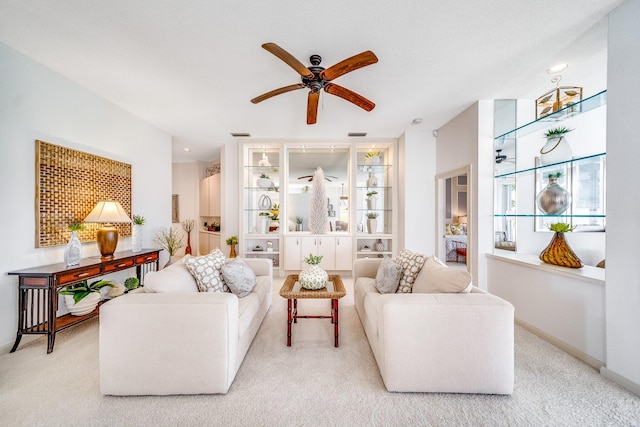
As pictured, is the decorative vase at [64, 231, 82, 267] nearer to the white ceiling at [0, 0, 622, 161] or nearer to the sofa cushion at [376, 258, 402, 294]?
the white ceiling at [0, 0, 622, 161]

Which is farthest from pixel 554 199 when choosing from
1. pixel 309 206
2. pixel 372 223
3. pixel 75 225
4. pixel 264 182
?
pixel 75 225

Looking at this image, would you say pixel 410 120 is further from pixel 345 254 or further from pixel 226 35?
pixel 226 35

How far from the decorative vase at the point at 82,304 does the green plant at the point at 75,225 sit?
2.19ft

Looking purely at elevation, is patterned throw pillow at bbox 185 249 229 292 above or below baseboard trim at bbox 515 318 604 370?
above

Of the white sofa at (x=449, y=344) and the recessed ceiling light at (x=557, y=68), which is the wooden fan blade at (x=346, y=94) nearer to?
the recessed ceiling light at (x=557, y=68)

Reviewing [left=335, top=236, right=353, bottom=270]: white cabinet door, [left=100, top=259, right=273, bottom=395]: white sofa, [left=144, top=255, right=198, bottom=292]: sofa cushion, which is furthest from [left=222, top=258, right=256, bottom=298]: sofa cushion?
[left=335, top=236, right=353, bottom=270]: white cabinet door

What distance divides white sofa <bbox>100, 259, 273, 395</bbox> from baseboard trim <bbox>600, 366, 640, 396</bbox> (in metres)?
2.70

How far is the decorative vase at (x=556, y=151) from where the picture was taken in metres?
2.39

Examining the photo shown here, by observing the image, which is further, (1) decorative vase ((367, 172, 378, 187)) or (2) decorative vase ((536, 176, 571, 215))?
(1) decorative vase ((367, 172, 378, 187))

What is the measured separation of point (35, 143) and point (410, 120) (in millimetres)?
4473

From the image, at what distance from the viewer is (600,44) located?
6.97 ft

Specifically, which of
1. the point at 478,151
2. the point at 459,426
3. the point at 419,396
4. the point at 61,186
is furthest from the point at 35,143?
the point at 478,151

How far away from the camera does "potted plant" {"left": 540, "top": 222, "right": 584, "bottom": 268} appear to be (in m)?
2.28

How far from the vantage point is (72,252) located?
95.8 inches
